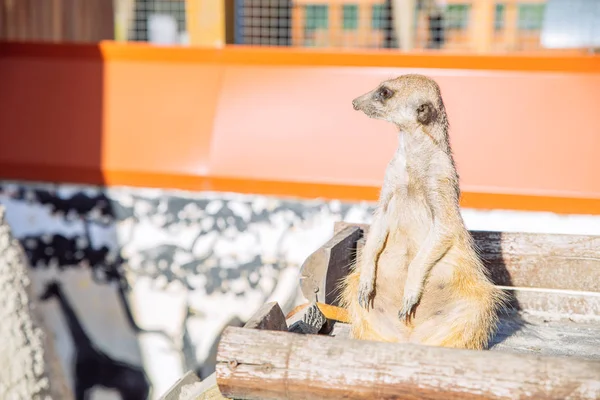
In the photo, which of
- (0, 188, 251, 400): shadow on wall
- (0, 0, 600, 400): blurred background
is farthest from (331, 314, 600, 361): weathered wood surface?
(0, 188, 251, 400): shadow on wall

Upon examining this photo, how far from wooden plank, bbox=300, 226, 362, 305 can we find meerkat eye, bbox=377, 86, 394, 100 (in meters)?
0.59

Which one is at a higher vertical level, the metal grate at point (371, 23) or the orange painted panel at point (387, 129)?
the metal grate at point (371, 23)

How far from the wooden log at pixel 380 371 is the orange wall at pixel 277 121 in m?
2.08

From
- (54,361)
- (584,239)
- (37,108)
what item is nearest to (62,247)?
(37,108)

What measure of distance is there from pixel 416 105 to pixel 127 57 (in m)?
2.63

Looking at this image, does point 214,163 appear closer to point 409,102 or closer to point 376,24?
point 409,102

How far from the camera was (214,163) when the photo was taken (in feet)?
12.1

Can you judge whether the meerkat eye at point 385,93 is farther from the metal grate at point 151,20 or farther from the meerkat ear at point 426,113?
the metal grate at point 151,20

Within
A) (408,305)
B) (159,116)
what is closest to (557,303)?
(408,305)

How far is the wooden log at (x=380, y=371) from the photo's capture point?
49.1 inches

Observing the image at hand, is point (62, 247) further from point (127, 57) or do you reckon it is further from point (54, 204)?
point (127, 57)

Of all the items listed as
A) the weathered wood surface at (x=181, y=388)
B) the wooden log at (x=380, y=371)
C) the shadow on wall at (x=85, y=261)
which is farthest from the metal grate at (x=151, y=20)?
the wooden log at (x=380, y=371)

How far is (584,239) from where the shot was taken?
2.28 meters

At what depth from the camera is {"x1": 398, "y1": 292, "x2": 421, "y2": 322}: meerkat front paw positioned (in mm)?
1813
